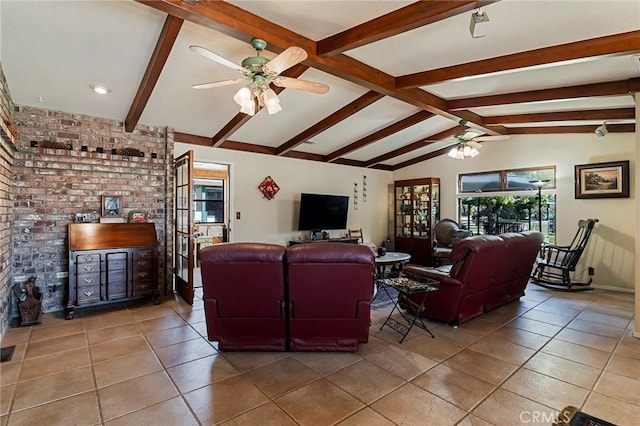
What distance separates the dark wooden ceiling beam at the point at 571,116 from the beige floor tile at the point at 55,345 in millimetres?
6557

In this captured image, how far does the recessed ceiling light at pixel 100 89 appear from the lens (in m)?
3.57

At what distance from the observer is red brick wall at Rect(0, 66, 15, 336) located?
3143 mm

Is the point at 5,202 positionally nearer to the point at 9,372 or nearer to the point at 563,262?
the point at 9,372

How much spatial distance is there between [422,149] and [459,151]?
7.24 feet

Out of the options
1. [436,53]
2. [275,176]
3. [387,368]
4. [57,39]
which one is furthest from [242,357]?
[275,176]

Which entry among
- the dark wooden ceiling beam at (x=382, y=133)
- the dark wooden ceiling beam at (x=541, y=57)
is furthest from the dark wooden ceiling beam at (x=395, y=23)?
the dark wooden ceiling beam at (x=382, y=133)

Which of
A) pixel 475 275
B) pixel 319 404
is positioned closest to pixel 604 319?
pixel 475 275

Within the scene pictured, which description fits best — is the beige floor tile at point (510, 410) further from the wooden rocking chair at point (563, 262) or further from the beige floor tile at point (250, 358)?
the wooden rocking chair at point (563, 262)

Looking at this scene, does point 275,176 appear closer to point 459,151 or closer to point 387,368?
point 459,151

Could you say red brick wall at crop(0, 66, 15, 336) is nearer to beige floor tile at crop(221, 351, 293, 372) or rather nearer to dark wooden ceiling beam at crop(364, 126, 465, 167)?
beige floor tile at crop(221, 351, 293, 372)

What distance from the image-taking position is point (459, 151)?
17.5 feet

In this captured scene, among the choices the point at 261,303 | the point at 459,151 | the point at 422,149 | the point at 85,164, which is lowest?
the point at 261,303

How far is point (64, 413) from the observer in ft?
6.72

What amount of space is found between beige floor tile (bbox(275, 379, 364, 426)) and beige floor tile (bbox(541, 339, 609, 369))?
2068 millimetres
